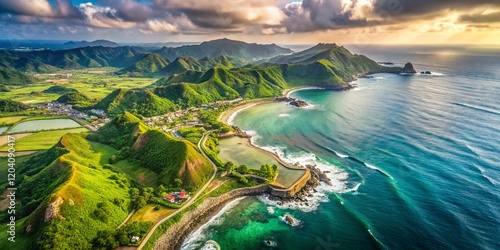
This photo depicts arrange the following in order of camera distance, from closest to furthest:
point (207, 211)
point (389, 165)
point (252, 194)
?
point (207, 211)
point (252, 194)
point (389, 165)

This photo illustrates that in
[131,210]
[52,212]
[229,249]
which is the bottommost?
[229,249]

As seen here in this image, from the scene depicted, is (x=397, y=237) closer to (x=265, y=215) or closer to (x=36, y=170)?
(x=265, y=215)

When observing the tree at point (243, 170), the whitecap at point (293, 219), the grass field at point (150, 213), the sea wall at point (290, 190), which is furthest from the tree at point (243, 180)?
A: the grass field at point (150, 213)

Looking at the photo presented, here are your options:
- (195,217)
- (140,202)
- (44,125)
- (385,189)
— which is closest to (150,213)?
(140,202)

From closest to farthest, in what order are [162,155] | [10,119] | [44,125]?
1. [162,155]
2. [44,125]
3. [10,119]

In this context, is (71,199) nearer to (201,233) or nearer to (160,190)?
(160,190)

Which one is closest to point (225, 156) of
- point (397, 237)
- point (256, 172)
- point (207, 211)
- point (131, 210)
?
point (256, 172)

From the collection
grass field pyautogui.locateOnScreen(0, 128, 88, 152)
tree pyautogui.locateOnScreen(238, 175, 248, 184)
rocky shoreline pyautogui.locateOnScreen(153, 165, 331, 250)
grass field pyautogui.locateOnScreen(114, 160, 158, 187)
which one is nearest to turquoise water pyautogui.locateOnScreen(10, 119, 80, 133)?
grass field pyautogui.locateOnScreen(0, 128, 88, 152)
